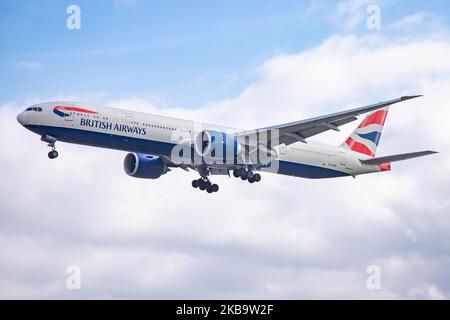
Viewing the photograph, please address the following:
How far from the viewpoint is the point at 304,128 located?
179 ft

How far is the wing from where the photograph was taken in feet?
169

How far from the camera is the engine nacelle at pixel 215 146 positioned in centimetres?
5419

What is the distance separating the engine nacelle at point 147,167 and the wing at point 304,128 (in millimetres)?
7124

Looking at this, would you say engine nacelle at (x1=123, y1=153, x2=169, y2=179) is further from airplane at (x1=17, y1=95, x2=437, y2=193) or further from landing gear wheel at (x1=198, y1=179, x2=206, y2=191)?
landing gear wheel at (x1=198, y1=179, x2=206, y2=191)

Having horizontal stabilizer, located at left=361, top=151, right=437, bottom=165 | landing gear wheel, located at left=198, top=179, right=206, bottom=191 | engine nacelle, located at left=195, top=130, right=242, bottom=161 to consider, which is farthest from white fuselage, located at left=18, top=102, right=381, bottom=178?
horizontal stabilizer, located at left=361, top=151, right=437, bottom=165

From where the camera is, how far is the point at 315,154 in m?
61.1

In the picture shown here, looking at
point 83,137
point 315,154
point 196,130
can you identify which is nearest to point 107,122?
point 83,137

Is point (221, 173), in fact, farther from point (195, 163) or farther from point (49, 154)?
point (49, 154)

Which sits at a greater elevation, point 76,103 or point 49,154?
point 76,103

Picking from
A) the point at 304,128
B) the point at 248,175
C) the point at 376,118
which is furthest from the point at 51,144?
the point at 376,118

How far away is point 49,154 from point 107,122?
4.08m

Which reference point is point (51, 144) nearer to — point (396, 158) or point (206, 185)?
point (206, 185)

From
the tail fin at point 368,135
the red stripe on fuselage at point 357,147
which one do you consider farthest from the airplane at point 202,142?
the tail fin at point 368,135

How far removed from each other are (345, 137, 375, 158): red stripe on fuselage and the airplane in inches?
73.3
